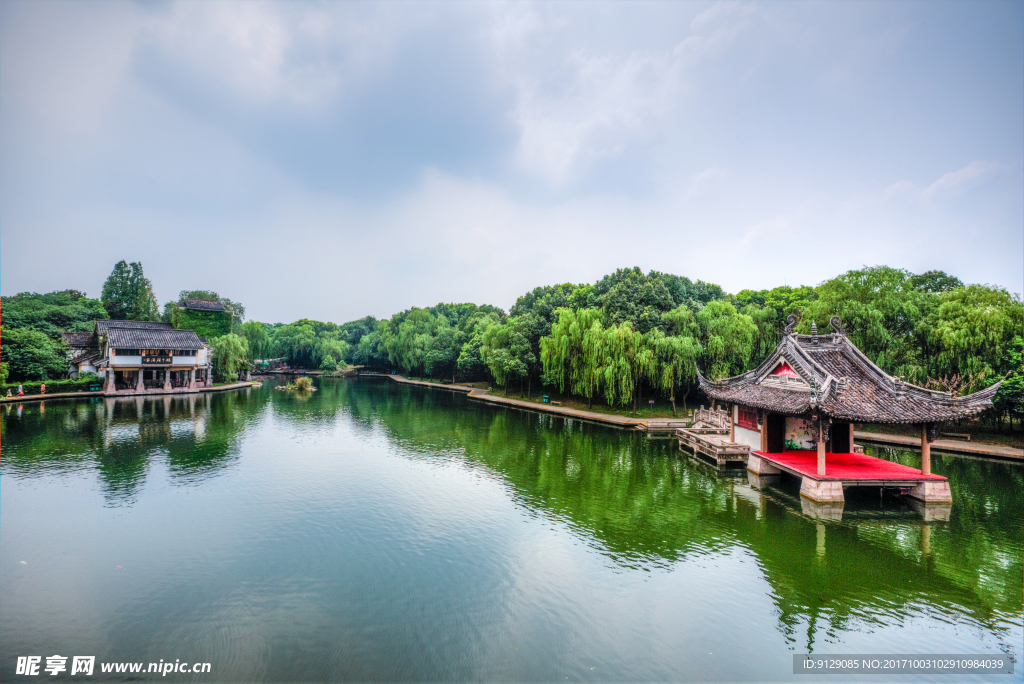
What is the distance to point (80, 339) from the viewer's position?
36.0 metres

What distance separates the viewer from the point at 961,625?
21.7 ft

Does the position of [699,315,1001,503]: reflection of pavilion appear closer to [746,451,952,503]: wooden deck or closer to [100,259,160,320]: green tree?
[746,451,952,503]: wooden deck

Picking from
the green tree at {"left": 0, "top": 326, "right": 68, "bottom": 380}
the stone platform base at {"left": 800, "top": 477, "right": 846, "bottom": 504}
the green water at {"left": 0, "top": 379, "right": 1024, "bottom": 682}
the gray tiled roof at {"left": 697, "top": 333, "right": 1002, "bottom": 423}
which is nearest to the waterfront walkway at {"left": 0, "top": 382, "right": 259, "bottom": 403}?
the green tree at {"left": 0, "top": 326, "right": 68, "bottom": 380}

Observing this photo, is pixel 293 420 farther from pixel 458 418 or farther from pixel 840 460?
pixel 840 460

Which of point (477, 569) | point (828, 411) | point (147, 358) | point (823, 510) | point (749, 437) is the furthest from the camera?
point (147, 358)

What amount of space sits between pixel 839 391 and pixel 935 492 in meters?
3.20

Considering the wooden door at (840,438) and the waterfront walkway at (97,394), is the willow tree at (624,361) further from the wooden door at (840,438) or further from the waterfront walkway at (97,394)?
the waterfront walkway at (97,394)

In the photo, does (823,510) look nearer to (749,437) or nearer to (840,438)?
(840,438)

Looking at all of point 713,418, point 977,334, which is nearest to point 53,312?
point 713,418

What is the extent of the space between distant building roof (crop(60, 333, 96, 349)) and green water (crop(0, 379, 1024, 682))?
2618 cm

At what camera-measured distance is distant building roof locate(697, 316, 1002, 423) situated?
1130 cm

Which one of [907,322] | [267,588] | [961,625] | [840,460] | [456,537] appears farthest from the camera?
[907,322]

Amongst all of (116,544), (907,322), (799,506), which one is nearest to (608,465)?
(799,506)

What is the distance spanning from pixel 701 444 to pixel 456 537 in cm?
1115
